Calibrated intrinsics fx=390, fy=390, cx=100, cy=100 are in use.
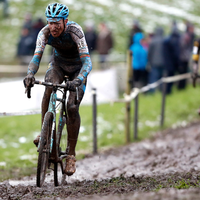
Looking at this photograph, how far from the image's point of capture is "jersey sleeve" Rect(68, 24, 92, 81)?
18.1 ft

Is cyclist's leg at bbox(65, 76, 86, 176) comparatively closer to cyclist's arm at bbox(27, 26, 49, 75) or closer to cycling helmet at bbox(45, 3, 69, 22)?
cyclist's arm at bbox(27, 26, 49, 75)

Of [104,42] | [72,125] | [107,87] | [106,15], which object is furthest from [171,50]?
[106,15]

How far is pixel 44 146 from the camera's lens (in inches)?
213

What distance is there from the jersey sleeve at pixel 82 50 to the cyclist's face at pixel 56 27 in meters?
0.22

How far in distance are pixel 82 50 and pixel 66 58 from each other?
53 centimetres

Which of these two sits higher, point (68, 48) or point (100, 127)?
point (68, 48)

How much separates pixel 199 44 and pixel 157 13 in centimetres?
2325

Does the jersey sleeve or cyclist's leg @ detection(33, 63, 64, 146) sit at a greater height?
the jersey sleeve

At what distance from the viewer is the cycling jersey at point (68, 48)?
553cm

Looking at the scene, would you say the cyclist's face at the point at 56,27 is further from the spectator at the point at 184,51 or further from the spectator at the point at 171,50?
the spectator at the point at 184,51

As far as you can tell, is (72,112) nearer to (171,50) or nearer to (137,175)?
(137,175)

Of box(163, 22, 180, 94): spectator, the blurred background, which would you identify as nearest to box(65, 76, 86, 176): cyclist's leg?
the blurred background

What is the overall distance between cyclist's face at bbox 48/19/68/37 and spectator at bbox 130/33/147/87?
27.2 ft

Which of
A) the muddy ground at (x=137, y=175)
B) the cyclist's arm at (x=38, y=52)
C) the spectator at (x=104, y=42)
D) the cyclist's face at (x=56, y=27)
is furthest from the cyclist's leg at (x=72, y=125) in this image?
the spectator at (x=104, y=42)
